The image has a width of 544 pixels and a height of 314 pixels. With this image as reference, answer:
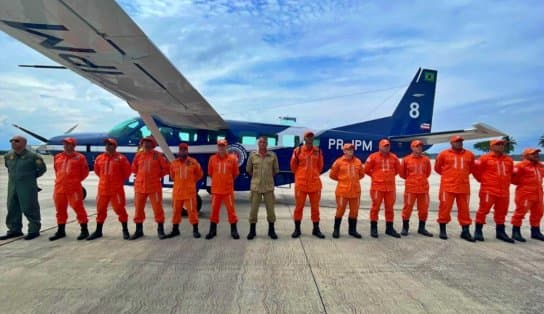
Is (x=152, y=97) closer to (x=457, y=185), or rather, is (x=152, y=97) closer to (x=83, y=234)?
(x=83, y=234)

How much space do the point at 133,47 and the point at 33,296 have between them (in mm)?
2968

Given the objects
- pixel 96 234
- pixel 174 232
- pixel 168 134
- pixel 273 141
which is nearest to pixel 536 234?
pixel 273 141

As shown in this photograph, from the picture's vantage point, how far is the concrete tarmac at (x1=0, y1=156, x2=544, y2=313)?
3.11 metres

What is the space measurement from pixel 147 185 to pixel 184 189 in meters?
0.66

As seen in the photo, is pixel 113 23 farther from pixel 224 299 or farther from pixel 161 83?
pixel 224 299

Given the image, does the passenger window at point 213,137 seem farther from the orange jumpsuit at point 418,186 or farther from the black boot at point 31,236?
the orange jumpsuit at point 418,186

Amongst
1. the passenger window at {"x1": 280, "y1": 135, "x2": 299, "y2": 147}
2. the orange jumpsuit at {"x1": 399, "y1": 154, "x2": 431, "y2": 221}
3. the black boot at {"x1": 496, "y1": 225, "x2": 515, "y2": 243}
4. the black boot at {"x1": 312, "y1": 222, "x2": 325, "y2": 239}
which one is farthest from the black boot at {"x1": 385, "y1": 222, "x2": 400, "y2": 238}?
the passenger window at {"x1": 280, "y1": 135, "x2": 299, "y2": 147}

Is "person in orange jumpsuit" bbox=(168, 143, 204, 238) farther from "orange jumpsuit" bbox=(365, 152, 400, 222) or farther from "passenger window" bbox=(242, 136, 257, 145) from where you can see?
"passenger window" bbox=(242, 136, 257, 145)

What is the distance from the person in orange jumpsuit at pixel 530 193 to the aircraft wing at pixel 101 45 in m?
6.35

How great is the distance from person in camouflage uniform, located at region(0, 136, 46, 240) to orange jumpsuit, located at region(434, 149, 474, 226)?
744 centimetres

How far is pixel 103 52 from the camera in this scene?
13.2 feet

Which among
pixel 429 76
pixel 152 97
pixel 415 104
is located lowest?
pixel 152 97

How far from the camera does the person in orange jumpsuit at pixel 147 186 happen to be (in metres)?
5.64

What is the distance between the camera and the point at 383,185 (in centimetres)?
591
